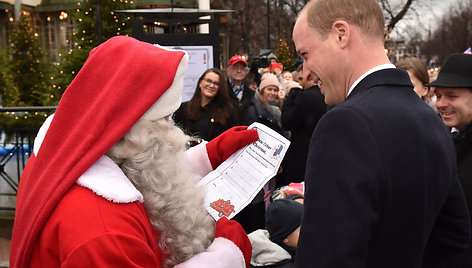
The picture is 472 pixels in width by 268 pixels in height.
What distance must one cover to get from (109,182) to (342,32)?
0.95 meters

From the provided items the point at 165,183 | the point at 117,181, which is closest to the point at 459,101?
the point at 165,183

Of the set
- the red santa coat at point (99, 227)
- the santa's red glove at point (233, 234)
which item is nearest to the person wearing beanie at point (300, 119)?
the santa's red glove at point (233, 234)

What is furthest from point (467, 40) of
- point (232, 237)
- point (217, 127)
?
point (232, 237)

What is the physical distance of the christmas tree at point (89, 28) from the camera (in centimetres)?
797

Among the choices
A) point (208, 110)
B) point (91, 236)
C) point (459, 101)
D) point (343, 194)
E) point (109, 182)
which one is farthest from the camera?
point (208, 110)

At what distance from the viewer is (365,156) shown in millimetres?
1219

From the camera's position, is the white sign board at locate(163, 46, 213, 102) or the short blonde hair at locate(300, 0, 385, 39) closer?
the short blonde hair at locate(300, 0, 385, 39)

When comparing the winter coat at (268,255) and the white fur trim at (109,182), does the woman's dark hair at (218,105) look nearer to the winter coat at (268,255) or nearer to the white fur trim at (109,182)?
the winter coat at (268,255)

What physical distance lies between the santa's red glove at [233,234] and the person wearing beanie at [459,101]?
1486 mm

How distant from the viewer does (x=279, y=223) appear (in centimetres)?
273

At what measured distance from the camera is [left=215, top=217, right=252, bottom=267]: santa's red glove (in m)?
1.83

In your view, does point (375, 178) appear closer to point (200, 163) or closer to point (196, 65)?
point (200, 163)

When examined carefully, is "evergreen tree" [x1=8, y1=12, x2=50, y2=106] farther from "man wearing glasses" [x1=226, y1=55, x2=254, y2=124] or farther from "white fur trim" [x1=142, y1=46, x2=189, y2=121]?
"white fur trim" [x1=142, y1=46, x2=189, y2=121]

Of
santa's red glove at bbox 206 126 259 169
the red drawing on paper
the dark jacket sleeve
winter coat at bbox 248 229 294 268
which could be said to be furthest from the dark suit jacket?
winter coat at bbox 248 229 294 268
